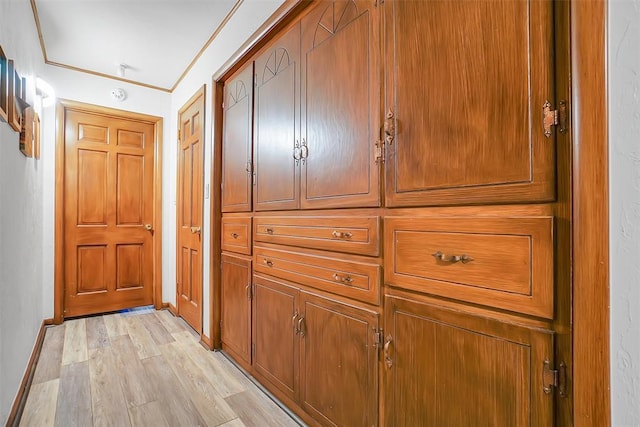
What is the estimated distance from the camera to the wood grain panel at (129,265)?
3471 millimetres

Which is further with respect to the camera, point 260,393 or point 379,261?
point 260,393

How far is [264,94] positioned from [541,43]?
1504 mm

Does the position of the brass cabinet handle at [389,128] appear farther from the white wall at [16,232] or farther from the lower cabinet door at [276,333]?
the white wall at [16,232]

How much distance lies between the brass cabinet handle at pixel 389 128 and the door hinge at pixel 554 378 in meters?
0.79

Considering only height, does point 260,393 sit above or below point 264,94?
below

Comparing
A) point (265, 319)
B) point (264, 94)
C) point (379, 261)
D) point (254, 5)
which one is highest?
point (254, 5)

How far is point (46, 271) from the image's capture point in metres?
3.07

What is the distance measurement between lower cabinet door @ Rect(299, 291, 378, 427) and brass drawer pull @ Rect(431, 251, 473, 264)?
1.21 ft

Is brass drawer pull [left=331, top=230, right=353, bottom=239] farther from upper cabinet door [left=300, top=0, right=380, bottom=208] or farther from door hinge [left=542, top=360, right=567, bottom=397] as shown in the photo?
door hinge [left=542, top=360, right=567, bottom=397]

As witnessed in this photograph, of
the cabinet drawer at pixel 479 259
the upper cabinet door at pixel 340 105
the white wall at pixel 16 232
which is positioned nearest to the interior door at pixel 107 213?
the white wall at pixel 16 232

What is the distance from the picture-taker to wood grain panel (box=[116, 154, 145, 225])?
11.4ft

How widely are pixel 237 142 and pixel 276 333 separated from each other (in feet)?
4.28

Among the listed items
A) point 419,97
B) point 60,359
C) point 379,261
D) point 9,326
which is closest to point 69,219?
point 60,359

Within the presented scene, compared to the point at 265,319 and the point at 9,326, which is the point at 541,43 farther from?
the point at 9,326
